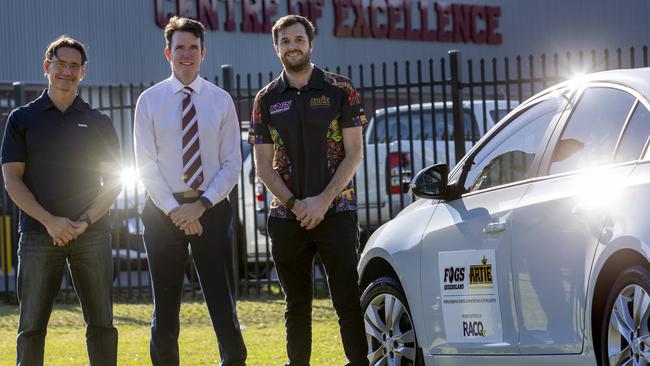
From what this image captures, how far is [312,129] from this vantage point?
643 cm

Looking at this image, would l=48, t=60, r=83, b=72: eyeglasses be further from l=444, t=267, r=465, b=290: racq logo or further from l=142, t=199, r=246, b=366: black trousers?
l=444, t=267, r=465, b=290: racq logo

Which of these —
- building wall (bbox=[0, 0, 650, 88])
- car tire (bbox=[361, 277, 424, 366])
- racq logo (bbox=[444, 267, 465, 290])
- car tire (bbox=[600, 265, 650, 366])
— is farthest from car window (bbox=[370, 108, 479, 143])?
building wall (bbox=[0, 0, 650, 88])

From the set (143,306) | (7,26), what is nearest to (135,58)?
(7,26)

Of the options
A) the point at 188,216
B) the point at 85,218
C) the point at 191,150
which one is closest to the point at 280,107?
the point at 191,150

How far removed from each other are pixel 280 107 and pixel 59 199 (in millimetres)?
1157

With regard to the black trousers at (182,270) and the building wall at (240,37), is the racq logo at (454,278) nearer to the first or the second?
the black trousers at (182,270)

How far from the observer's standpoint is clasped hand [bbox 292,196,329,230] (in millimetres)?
6332

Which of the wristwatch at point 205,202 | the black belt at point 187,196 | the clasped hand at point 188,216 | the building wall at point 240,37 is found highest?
the building wall at point 240,37

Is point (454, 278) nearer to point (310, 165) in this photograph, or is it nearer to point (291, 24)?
point (310, 165)

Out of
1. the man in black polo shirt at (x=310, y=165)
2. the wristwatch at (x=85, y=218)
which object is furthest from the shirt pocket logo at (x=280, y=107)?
the wristwatch at (x=85, y=218)

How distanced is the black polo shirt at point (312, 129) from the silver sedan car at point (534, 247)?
45 centimetres

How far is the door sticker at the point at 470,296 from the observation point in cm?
541

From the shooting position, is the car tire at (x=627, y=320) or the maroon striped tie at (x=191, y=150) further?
the maroon striped tie at (x=191, y=150)

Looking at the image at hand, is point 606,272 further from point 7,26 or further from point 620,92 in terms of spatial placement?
point 7,26
